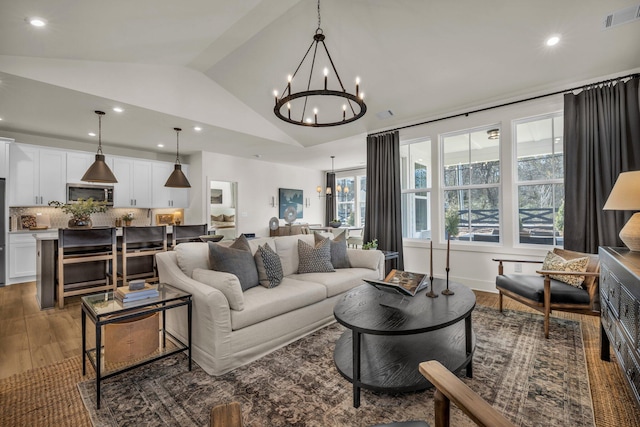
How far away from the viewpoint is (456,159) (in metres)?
4.73

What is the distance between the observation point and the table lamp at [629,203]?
216cm

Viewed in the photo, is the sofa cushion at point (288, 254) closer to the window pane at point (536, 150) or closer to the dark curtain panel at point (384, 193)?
the dark curtain panel at point (384, 193)

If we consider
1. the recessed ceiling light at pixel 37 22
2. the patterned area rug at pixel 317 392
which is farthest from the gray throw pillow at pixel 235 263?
the recessed ceiling light at pixel 37 22

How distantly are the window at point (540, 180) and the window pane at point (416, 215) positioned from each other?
1.36 metres

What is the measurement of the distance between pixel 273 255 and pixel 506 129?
372 centimetres

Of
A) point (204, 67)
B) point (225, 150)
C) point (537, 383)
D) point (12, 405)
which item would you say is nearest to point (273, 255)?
point (12, 405)

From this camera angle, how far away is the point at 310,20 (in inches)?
132

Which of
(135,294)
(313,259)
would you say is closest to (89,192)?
(135,294)

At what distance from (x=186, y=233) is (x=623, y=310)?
15.7 feet

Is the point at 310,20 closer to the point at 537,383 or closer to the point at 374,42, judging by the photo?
the point at 374,42

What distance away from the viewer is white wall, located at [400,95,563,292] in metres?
3.99

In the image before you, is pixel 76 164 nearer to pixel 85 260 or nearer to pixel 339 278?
pixel 85 260

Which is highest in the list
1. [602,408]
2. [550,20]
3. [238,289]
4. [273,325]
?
[550,20]

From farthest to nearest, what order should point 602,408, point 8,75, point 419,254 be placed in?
point 419,254, point 8,75, point 602,408
